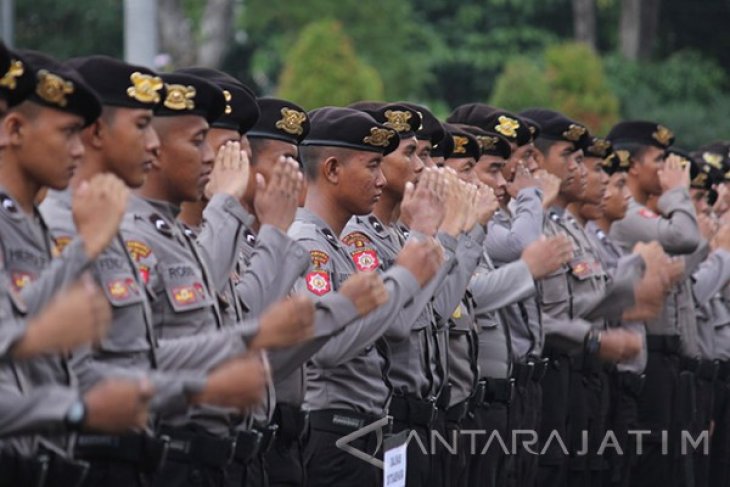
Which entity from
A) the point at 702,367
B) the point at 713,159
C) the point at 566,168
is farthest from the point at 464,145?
the point at 713,159

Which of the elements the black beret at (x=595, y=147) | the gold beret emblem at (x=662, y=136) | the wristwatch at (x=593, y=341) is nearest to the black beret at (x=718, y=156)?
the gold beret emblem at (x=662, y=136)

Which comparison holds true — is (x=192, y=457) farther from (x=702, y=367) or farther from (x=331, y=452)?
(x=702, y=367)

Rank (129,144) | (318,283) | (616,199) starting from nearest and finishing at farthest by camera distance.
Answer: (129,144) → (318,283) → (616,199)

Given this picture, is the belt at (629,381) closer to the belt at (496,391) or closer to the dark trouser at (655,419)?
the dark trouser at (655,419)

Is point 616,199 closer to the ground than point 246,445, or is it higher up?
closer to the ground

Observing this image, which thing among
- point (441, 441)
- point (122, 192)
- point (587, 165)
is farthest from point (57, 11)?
point (122, 192)

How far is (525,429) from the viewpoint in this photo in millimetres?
9352

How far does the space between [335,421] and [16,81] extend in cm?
255

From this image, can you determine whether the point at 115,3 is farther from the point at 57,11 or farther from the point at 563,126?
the point at 563,126

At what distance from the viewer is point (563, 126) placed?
10312mm

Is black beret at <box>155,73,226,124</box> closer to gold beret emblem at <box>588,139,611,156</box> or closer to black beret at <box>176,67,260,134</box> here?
black beret at <box>176,67,260,134</box>

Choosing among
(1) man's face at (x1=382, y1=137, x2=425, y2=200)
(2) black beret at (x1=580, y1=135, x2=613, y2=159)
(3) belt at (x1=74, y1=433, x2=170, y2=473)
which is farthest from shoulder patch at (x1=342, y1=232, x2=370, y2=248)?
(2) black beret at (x1=580, y1=135, x2=613, y2=159)

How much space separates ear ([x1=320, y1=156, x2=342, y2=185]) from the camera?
24.2 feet

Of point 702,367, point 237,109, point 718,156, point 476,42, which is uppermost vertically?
point 237,109
